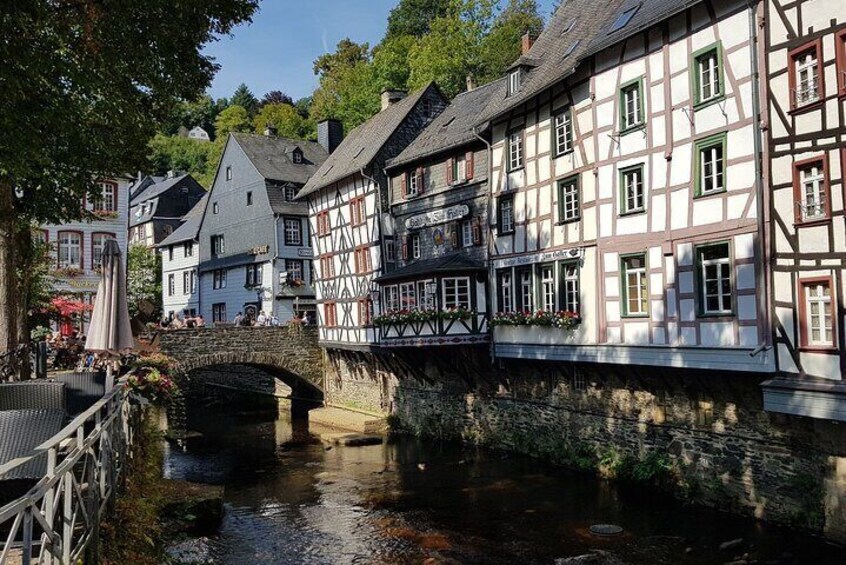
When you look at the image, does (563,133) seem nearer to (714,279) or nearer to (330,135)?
(714,279)

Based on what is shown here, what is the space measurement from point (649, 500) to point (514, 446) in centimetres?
642

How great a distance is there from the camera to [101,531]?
297 inches

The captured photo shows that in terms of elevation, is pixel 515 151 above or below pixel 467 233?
above

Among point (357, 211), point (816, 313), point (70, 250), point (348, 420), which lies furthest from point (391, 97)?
point (816, 313)

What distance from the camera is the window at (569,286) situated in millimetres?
20531

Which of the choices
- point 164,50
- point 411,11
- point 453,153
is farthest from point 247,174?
point 164,50

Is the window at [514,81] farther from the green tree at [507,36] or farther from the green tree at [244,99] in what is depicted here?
the green tree at [244,99]

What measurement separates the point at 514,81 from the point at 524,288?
22.2 ft

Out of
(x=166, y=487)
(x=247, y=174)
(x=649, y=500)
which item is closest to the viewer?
(x=166, y=487)

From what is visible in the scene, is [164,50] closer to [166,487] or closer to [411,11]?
[166,487]

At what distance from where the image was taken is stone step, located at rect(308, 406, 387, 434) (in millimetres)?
29406

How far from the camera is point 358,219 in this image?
32656 millimetres

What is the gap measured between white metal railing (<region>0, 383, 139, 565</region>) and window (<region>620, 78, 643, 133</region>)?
45.3ft

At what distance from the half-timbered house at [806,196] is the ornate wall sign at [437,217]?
1214cm
